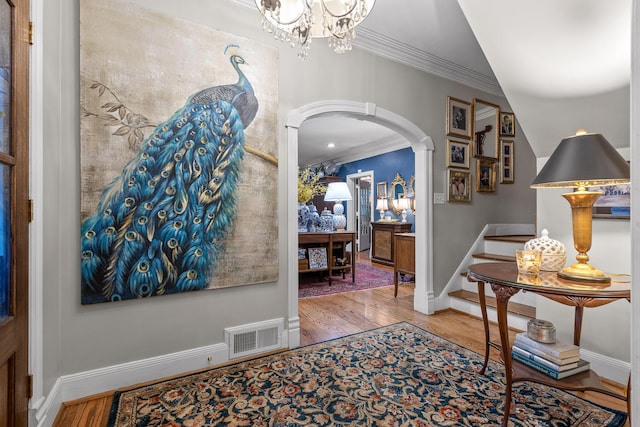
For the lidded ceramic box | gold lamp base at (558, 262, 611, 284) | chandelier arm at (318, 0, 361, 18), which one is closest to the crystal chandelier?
chandelier arm at (318, 0, 361, 18)

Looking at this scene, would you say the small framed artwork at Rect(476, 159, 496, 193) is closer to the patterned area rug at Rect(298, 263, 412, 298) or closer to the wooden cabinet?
the patterned area rug at Rect(298, 263, 412, 298)

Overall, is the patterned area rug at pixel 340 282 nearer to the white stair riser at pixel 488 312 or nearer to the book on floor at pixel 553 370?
the white stair riser at pixel 488 312

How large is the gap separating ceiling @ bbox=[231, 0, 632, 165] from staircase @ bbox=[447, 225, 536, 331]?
141 cm

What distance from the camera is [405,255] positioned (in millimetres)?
3971

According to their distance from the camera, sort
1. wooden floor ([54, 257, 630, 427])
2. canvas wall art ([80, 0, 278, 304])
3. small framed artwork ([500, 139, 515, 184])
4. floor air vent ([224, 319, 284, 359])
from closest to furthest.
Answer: wooden floor ([54, 257, 630, 427]) < canvas wall art ([80, 0, 278, 304]) < floor air vent ([224, 319, 284, 359]) < small framed artwork ([500, 139, 515, 184])

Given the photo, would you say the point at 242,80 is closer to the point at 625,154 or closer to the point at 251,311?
the point at 251,311

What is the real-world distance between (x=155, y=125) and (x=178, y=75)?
0.38 meters

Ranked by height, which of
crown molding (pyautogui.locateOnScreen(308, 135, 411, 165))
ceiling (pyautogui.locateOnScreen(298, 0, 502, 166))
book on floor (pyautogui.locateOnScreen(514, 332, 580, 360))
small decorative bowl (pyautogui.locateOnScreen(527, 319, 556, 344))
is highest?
ceiling (pyautogui.locateOnScreen(298, 0, 502, 166))

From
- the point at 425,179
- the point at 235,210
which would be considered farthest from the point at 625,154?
the point at 235,210

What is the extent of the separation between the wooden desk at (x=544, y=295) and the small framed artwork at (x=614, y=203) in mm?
667

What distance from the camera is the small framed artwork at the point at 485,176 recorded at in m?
3.67

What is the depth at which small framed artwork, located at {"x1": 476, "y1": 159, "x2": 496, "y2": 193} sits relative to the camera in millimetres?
3674

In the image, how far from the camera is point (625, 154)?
1.93 meters

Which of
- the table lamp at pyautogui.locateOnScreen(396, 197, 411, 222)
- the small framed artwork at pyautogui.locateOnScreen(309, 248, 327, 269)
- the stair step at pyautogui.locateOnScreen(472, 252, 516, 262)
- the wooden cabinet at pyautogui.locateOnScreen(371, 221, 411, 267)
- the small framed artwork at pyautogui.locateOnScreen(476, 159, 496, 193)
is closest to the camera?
the stair step at pyautogui.locateOnScreen(472, 252, 516, 262)
